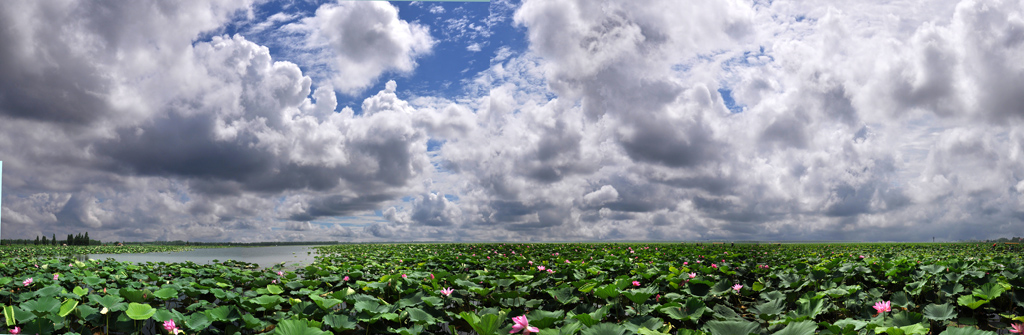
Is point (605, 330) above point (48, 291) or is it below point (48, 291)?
above

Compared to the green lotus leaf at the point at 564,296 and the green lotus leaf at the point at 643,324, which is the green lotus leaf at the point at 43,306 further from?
the green lotus leaf at the point at 643,324

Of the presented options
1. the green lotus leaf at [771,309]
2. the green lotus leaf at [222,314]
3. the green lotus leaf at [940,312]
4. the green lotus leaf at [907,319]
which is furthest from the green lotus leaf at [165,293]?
the green lotus leaf at [940,312]

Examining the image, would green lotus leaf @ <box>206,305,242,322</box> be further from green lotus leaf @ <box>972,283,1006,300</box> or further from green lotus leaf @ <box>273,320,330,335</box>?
green lotus leaf @ <box>972,283,1006,300</box>

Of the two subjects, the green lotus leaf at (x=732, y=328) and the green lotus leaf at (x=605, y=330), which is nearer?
the green lotus leaf at (x=605, y=330)

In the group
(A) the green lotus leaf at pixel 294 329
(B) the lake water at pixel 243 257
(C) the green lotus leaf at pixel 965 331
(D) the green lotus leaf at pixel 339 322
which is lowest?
(B) the lake water at pixel 243 257

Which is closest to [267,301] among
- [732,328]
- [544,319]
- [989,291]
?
[544,319]

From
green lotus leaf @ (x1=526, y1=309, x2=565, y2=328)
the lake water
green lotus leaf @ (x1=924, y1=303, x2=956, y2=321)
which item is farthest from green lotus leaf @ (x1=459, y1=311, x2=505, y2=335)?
the lake water

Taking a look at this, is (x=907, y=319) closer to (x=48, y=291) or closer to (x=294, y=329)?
(x=294, y=329)

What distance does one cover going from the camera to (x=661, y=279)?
9.08 m

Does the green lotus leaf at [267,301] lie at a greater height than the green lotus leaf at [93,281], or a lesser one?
greater

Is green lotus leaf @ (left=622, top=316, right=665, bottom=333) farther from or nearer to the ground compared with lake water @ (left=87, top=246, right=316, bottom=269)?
farther from the ground

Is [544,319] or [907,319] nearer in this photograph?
[544,319]

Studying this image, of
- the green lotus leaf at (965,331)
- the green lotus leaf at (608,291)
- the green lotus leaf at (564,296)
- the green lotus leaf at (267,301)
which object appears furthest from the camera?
the green lotus leaf at (564,296)

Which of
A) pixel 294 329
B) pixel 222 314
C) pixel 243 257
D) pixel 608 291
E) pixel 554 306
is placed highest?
pixel 608 291
